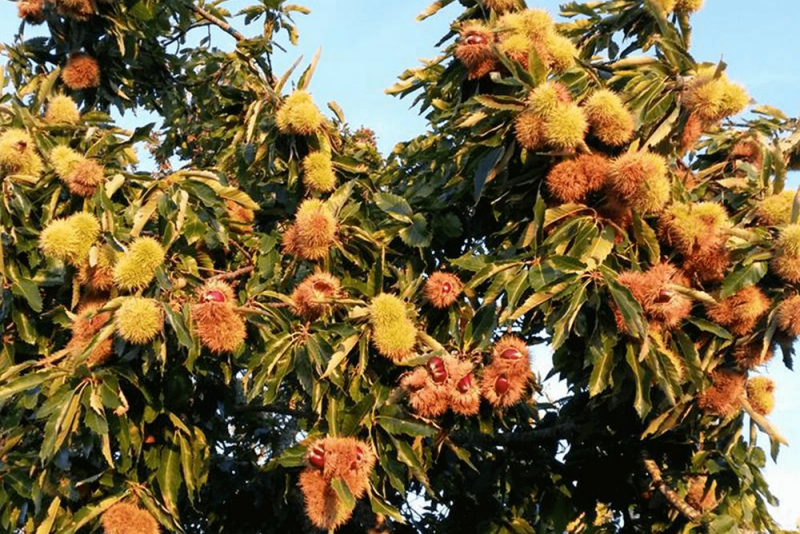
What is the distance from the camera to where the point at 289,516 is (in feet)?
12.9

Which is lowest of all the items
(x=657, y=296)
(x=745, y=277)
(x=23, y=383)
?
(x=23, y=383)

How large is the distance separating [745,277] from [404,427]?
3.42 feet

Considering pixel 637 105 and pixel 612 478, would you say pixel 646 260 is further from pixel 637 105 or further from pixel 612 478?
pixel 612 478

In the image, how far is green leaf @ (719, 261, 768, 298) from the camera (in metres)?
2.60

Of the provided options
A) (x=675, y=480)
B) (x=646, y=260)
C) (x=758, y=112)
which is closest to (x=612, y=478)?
(x=675, y=480)

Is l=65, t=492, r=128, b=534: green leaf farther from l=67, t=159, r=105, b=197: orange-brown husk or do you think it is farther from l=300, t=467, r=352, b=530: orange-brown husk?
l=67, t=159, r=105, b=197: orange-brown husk

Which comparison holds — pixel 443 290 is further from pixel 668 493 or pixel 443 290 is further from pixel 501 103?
pixel 668 493

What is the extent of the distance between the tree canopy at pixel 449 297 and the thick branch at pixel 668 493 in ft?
0.07

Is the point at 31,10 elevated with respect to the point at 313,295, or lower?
elevated

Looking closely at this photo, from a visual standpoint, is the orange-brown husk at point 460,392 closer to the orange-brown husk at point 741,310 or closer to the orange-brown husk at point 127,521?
the orange-brown husk at point 741,310

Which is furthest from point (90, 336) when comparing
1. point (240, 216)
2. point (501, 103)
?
point (501, 103)

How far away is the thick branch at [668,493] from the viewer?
3.29 metres

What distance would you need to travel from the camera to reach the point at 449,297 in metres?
2.92

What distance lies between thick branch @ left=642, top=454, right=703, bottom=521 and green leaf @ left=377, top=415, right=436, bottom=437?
1158mm
